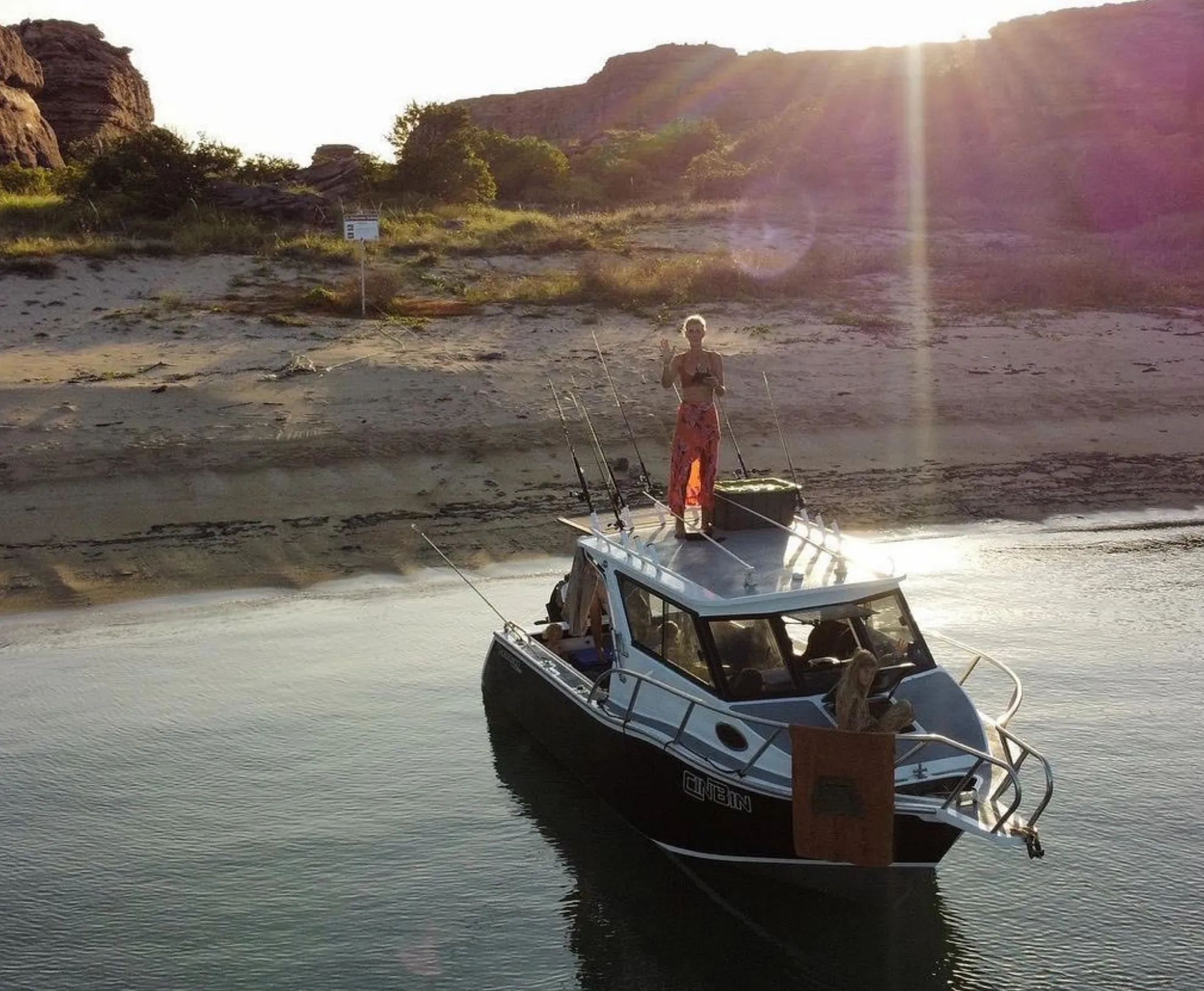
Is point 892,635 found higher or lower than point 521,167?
lower

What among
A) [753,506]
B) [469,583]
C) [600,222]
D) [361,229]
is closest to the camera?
[753,506]

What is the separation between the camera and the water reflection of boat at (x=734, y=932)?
26.5 feet

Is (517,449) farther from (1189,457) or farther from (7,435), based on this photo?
(1189,457)

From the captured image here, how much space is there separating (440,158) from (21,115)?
16123 mm

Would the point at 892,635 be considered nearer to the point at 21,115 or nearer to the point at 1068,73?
the point at 21,115

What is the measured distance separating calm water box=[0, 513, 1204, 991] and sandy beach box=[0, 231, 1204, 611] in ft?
7.10

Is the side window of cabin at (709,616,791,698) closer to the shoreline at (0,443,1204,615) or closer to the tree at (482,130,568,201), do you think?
the shoreline at (0,443,1204,615)


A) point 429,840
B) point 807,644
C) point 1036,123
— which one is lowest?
point 429,840

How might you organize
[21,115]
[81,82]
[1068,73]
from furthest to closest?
[1068,73] < [81,82] < [21,115]

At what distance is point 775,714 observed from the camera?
8438 mm

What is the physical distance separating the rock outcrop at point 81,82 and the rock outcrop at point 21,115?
8.31 ft

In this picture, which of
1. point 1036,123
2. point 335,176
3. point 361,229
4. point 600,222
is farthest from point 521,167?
point 361,229

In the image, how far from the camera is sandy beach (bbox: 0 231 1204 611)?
16.3 metres

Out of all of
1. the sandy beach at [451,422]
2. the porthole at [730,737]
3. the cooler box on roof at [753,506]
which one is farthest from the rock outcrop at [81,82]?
the porthole at [730,737]
